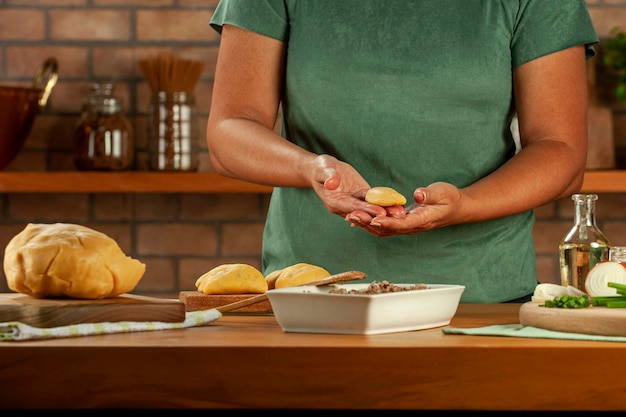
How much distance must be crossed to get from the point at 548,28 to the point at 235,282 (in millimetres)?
688

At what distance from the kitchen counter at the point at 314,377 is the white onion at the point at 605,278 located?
12.1 inches

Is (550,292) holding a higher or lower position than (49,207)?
lower

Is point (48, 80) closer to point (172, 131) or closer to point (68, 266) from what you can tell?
point (172, 131)

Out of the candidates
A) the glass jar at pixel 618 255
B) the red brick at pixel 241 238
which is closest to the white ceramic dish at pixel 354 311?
the glass jar at pixel 618 255

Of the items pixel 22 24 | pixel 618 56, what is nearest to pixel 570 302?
pixel 618 56

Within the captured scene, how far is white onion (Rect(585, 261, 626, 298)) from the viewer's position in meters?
1.22

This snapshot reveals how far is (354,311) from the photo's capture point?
1024mm

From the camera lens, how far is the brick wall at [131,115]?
113 inches

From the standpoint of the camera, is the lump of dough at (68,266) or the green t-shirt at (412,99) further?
the green t-shirt at (412,99)

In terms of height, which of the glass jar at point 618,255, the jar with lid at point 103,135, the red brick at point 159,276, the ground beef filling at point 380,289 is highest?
the jar with lid at point 103,135

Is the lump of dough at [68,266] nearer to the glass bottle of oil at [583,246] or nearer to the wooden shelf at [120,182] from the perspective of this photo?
the glass bottle of oil at [583,246]

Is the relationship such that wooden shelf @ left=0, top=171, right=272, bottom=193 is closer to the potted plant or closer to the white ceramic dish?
the potted plant

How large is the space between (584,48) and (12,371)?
1.11m

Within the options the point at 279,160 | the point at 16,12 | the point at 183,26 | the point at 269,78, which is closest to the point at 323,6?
the point at 269,78
